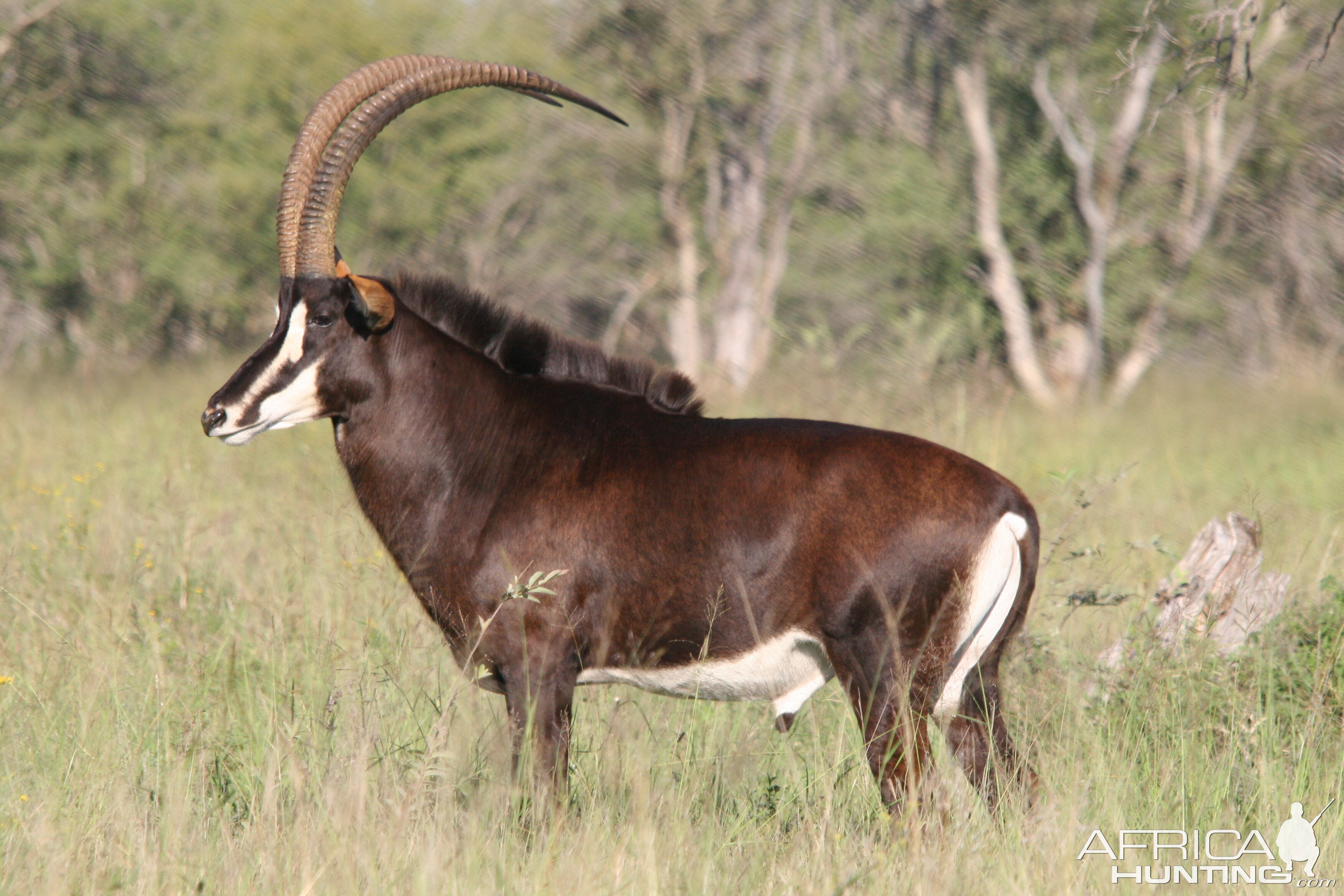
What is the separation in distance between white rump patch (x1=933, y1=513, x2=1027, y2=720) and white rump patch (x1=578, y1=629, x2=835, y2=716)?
357 millimetres

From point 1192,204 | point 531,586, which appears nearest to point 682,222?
point 1192,204

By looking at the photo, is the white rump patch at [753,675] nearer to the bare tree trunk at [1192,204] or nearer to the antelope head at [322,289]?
the antelope head at [322,289]

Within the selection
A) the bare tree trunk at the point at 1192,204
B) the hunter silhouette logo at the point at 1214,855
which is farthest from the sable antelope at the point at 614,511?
the bare tree trunk at the point at 1192,204

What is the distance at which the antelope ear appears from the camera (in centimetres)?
357

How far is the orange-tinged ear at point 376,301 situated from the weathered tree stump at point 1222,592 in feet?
9.08

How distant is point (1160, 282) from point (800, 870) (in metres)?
14.1

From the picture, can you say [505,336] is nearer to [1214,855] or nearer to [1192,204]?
[1214,855]

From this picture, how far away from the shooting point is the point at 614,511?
137 inches

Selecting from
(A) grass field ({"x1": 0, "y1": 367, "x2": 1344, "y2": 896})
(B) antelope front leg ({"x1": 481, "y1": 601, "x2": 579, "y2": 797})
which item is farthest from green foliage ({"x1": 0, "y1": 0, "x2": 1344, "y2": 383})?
(B) antelope front leg ({"x1": 481, "y1": 601, "x2": 579, "y2": 797})

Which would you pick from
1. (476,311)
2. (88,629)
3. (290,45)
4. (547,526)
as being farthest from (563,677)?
(290,45)

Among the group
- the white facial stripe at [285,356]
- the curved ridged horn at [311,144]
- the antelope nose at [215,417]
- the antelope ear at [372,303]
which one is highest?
the curved ridged horn at [311,144]

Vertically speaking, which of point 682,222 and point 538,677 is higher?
point 538,677

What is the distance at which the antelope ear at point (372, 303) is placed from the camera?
3574 millimetres

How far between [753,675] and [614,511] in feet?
1.99
